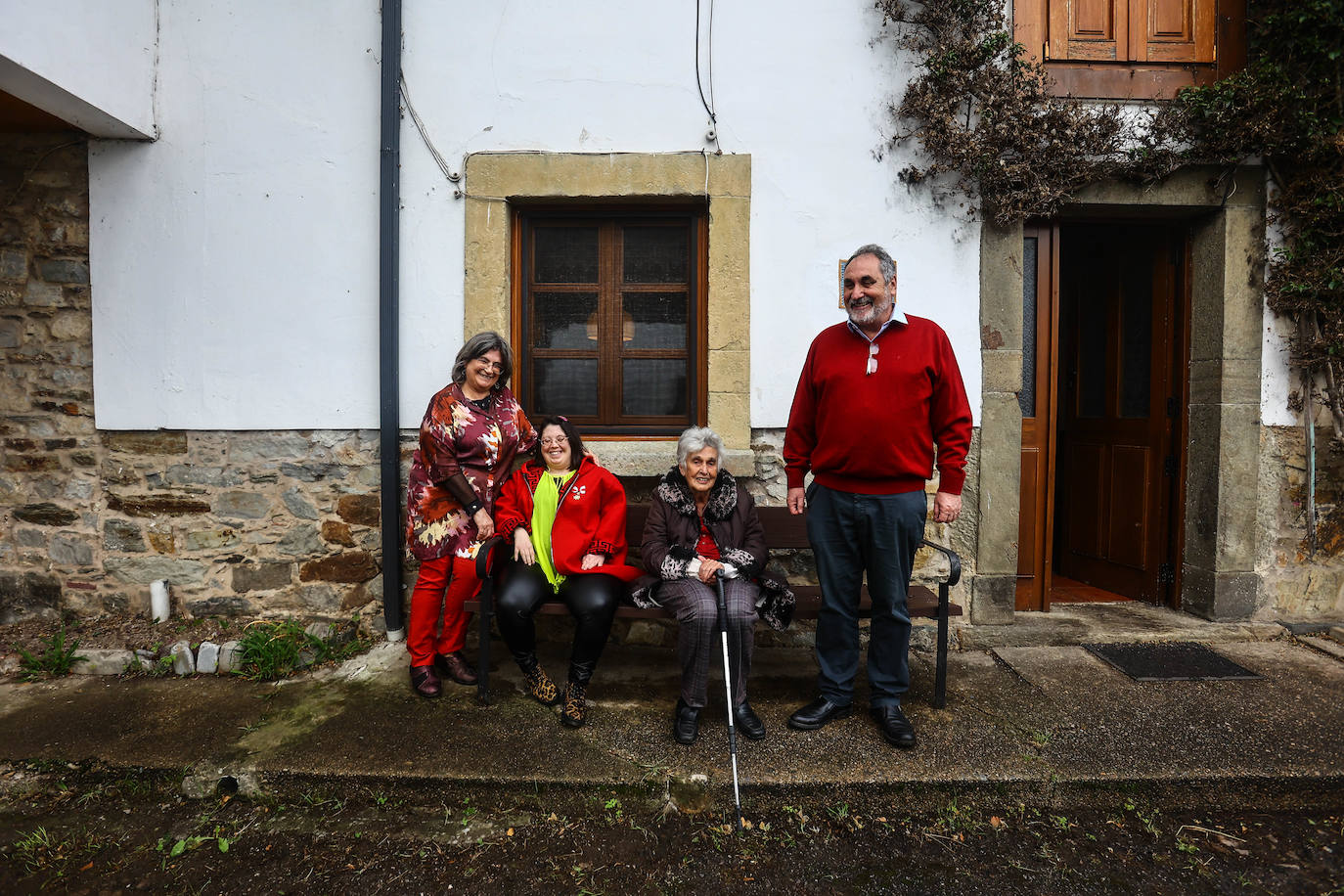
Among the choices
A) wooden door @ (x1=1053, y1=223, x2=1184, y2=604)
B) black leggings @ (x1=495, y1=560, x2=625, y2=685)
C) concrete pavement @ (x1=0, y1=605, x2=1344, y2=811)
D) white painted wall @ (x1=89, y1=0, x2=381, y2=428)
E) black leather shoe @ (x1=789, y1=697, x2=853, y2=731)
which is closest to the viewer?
concrete pavement @ (x1=0, y1=605, x2=1344, y2=811)

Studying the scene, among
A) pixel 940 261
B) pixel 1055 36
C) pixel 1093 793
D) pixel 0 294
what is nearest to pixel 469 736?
pixel 1093 793

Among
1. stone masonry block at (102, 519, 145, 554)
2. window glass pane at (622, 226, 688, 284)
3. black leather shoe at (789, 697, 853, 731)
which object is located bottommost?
black leather shoe at (789, 697, 853, 731)

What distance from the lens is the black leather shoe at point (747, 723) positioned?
2.59 m

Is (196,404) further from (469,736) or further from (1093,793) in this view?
(1093,793)

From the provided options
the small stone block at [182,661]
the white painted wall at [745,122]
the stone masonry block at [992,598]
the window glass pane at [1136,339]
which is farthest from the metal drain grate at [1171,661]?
the small stone block at [182,661]

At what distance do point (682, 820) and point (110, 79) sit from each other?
14.2 ft

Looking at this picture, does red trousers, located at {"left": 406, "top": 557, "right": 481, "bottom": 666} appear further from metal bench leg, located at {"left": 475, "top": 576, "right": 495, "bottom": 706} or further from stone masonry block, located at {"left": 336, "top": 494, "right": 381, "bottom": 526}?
stone masonry block, located at {"left": 336, "top": 494, "right": 381, "bottom": 526}

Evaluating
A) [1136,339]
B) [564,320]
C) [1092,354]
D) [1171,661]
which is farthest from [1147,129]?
[564,320]

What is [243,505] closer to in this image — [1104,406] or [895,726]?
[895,726]

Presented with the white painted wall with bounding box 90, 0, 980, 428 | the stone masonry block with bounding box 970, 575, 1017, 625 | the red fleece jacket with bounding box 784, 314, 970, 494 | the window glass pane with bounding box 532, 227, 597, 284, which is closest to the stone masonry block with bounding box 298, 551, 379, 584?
the white painted wall with bounding box 90, 0, 980, 428

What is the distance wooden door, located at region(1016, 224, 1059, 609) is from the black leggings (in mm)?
2531

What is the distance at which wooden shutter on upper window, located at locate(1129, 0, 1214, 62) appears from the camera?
11.8ft

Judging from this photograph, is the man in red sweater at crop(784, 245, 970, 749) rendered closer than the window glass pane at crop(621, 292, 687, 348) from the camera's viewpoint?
Yes

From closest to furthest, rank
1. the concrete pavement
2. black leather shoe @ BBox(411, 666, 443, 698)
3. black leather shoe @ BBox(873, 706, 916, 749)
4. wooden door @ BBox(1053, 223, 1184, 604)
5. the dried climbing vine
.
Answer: the concrete pavement
black leather shoe @ BBox(873, 706, 916, 749)
black leather shoe @ BBox(411, 666, 443, 698)
the dried climbing vine
wooden door @ BBox(1053, 223, 1184, 604)
